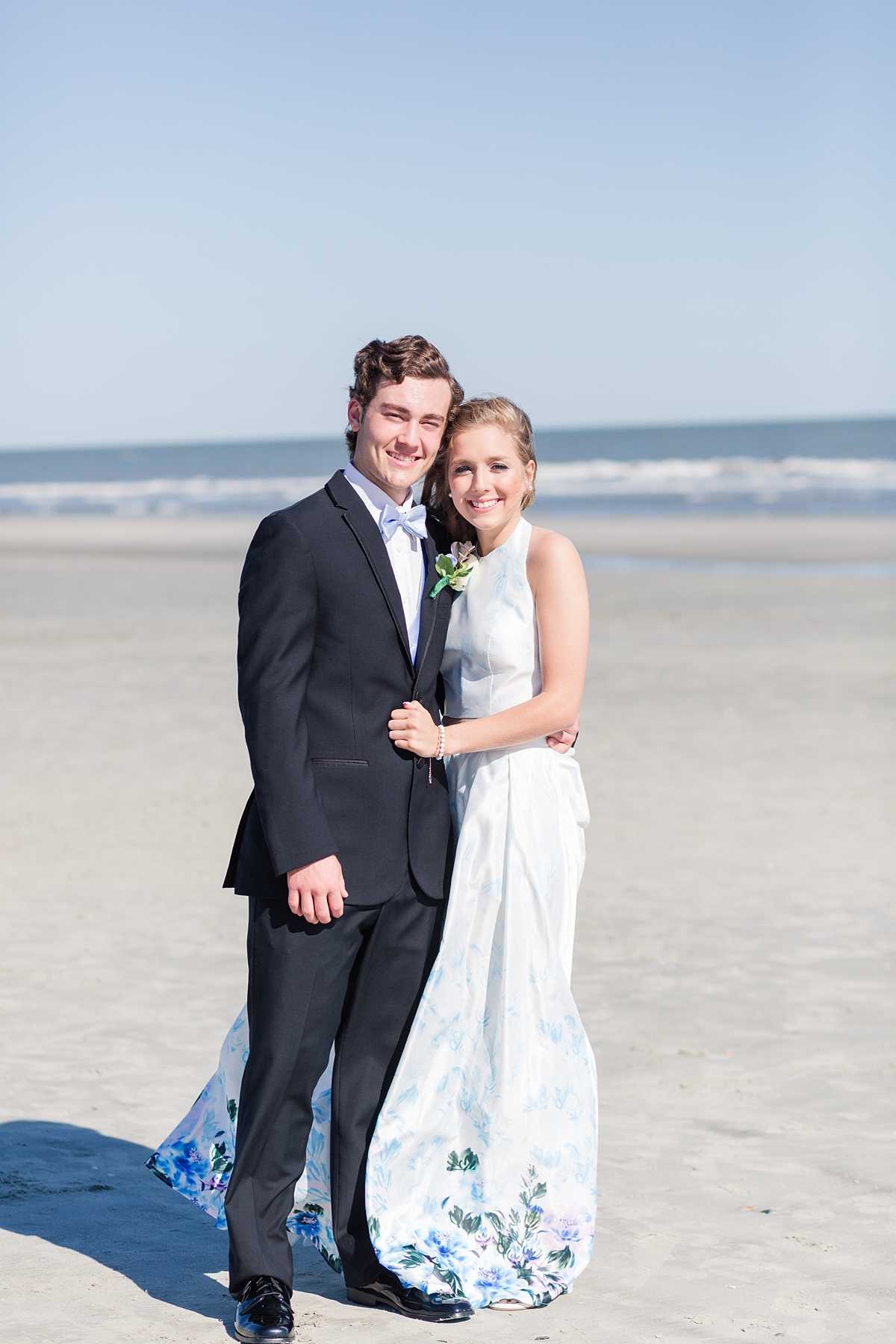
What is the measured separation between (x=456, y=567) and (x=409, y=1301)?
161 cm

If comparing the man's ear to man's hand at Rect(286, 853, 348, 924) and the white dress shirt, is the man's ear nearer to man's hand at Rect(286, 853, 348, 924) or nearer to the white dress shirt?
the white dress shirt

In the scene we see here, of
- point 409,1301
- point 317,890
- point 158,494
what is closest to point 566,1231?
point 409,1301

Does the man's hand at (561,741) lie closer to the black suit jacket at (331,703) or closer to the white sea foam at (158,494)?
the black suit jacket at (331,703)

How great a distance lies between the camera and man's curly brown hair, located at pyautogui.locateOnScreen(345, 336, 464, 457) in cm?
305

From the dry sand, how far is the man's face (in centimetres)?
183

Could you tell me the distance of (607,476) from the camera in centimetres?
5441

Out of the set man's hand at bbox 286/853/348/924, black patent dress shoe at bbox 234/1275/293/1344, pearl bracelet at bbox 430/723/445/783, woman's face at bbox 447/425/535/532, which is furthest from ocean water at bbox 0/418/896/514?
black patent dress shoe at bbox 234/1275/293/1344

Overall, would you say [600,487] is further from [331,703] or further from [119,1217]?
[331,703]

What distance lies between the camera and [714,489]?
44.9 meters

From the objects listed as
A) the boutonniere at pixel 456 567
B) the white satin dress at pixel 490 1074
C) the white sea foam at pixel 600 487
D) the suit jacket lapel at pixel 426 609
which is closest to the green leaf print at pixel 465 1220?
the white satin dress at pixel 490 1074

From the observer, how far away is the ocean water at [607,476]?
4072cm

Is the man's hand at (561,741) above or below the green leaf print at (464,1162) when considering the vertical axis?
above

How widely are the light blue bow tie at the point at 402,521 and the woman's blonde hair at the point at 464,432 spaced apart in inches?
5.8

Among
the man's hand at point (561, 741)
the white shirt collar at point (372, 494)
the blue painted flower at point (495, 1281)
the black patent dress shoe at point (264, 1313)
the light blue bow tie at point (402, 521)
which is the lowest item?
the blue painted flower at point (495, 1281)
